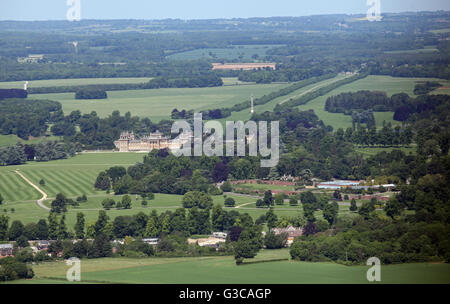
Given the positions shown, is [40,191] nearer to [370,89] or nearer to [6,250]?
[6,250]

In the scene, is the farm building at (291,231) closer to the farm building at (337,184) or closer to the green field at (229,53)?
the farm building at (337,184)

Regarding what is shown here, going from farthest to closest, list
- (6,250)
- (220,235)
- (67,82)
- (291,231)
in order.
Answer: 1. (67,82)
2. (220,235)
3. (291,231)
4. (6,250)

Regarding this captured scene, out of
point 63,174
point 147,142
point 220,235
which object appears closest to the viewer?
point 220,235

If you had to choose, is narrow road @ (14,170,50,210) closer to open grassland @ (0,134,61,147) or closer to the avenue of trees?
open grassland @ (0,134,61,147)

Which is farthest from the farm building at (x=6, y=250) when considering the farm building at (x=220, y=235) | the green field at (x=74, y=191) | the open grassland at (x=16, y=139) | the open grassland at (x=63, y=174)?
the open grassland at (x=16, y=139)

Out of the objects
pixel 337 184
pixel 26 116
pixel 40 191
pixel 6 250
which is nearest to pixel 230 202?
pixel 337 184

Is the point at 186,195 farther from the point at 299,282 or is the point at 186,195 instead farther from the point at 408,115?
the point at 408,115
